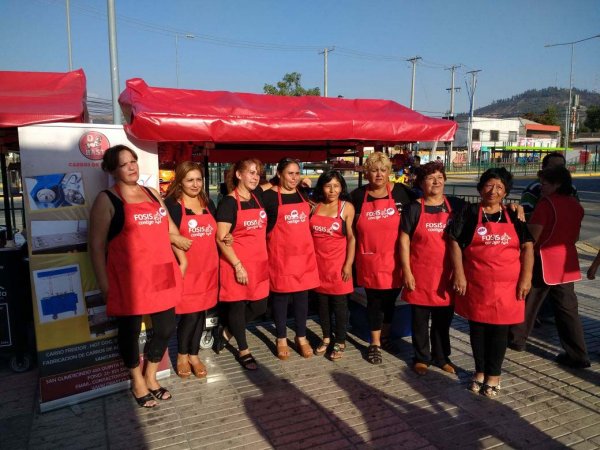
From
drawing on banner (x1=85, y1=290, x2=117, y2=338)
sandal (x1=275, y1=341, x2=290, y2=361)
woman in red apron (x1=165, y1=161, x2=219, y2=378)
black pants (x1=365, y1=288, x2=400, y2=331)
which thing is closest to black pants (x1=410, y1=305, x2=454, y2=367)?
black pants (x1=365, y1=288, x2=400, y2=331)

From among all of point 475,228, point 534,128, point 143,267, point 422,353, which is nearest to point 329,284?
point 422,353

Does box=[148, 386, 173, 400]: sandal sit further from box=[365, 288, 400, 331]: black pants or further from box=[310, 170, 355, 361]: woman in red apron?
box=[365, 288, 400, 331]: black pants

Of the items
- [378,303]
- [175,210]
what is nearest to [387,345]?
[378,303]

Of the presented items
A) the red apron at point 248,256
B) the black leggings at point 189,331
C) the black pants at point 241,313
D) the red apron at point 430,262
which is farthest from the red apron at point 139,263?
the red apron at point 430,262

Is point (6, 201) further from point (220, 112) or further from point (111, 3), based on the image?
point (111, 3)

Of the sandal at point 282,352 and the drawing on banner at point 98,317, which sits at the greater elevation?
the drawing on banner at point 98,317

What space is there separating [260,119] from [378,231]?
1.36m

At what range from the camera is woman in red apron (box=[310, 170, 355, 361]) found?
387 centimetres

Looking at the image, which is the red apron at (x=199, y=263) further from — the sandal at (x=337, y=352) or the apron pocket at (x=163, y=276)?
the sandal at (x=337, y=352)

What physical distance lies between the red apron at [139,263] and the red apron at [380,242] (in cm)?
167

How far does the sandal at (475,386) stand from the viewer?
11.3 feet

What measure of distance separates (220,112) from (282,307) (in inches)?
70.0

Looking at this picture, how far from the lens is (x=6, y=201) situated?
4172 mm

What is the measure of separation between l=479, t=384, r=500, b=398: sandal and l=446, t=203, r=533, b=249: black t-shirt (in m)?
1.09
